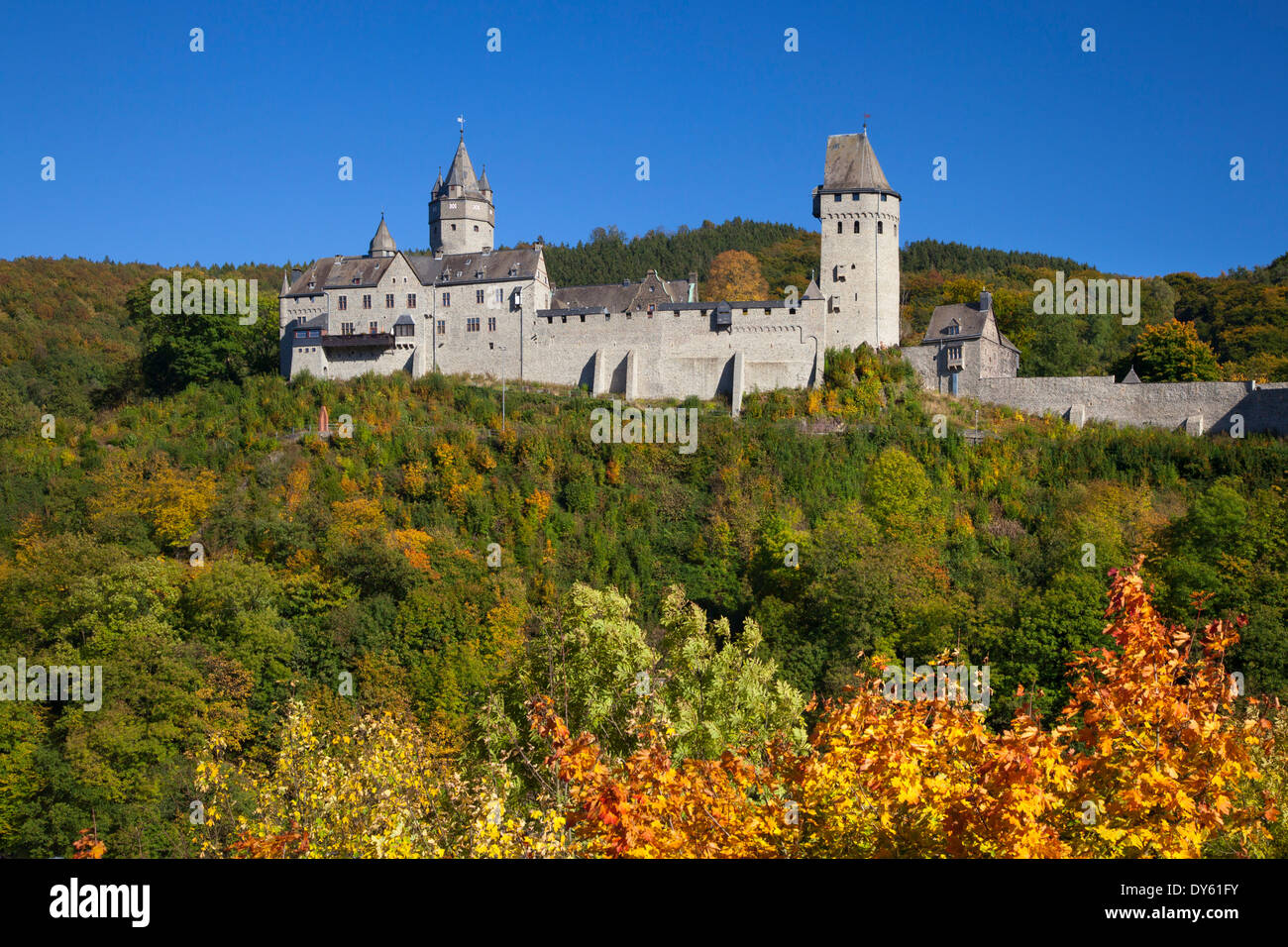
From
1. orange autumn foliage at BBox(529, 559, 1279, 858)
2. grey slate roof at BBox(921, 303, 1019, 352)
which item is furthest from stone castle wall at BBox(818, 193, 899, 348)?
orange autumn foliage at BBox(529, 559, 1279, 858)

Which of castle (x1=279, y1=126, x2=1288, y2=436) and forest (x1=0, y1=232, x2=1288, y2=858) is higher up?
castle (x1=279, y1=126, x2=1288, y2=436)

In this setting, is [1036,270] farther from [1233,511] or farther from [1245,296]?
[1233,511]

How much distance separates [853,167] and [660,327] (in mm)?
10540

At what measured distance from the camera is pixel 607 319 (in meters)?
48.1

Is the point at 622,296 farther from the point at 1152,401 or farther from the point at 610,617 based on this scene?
the point at 610,617

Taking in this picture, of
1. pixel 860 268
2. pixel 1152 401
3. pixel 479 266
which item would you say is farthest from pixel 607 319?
pixel 1152 401

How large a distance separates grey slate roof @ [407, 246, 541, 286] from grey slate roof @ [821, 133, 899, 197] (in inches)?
506

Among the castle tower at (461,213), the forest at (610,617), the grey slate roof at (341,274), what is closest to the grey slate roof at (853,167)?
the forest at (610,617)

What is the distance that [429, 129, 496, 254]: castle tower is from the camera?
54.2 meters

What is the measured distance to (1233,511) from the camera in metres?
34.0

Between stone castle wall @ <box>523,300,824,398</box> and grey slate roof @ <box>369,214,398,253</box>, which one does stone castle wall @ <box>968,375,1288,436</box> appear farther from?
grey slate roof @ <box>369,214,398,253</box>

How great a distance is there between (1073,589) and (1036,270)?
53494 mm

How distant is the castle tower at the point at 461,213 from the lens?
178 ft

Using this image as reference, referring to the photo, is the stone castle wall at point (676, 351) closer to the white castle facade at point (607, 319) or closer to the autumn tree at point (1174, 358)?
the white castle facade at point (607, 319)
